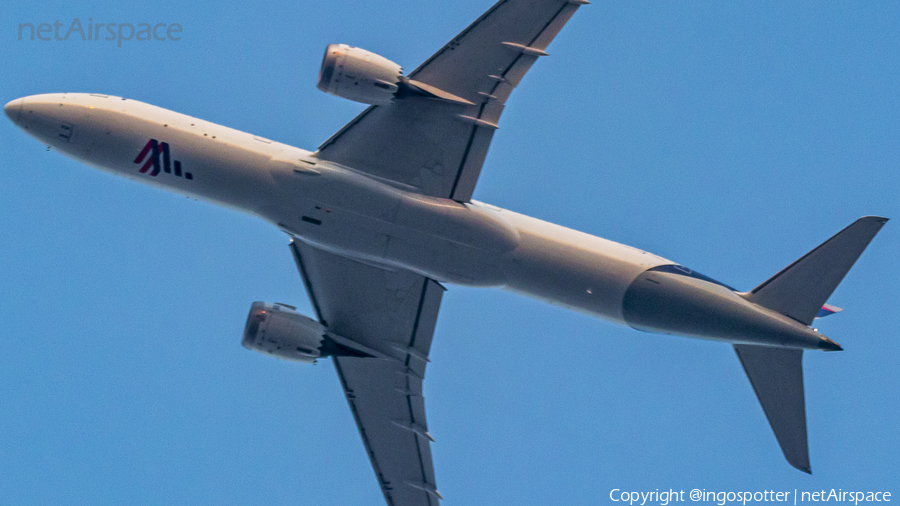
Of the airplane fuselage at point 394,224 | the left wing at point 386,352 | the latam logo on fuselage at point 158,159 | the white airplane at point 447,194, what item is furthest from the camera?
the left wing at point 386,352

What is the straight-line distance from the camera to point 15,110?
3634 cm

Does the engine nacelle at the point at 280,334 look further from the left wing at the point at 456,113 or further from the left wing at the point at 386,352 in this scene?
the left wing at the point at 456,113

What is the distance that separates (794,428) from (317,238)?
20.3 meters

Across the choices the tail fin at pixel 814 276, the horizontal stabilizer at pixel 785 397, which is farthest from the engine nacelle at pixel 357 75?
the horizontal stabilizer at pixel 785 397

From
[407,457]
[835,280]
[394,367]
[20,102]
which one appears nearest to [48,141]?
[20,102]

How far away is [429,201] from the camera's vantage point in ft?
116

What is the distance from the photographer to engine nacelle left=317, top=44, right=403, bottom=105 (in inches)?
1321

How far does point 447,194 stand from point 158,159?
11.5 metres

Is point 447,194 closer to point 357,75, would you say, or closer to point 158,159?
point 357,75

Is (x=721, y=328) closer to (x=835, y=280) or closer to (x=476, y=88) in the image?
(x=835, y=280)

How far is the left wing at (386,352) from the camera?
38594 millimetres

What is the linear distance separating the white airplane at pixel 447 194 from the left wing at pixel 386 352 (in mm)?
2254

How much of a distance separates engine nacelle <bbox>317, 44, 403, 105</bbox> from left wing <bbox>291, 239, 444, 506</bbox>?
740 cm

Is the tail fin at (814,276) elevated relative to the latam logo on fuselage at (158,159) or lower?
elevated
